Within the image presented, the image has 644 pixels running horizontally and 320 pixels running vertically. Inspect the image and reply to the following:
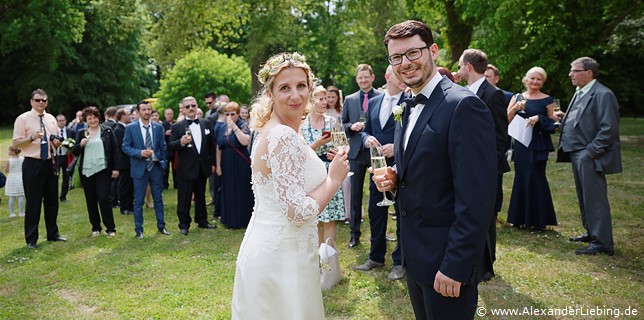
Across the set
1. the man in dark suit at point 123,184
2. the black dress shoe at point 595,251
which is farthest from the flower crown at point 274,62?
the man in dark suit at point 123,184

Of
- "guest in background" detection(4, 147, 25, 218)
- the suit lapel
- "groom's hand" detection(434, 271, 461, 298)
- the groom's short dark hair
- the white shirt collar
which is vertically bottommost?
"guest in background" detection(4, 147, 25, 218)

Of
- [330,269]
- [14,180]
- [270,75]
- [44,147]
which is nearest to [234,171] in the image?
[44,147]

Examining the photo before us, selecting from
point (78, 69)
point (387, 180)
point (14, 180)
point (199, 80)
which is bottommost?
point (14, 180)

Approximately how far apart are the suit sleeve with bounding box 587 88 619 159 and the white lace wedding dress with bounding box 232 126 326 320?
4813mm

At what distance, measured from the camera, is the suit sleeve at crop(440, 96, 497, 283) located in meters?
2.46

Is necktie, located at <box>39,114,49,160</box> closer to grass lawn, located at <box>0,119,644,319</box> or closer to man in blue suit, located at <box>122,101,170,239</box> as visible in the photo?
man in blue suit, located at <box>122,101,170,239</box>

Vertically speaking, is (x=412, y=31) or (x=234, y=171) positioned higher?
(x=412, y=31)

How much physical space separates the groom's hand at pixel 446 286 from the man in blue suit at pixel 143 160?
23.1 ft

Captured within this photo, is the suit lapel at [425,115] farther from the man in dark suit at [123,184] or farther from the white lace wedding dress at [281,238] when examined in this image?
the man in dark suit at [123,184]

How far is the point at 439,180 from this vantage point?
8.56ft

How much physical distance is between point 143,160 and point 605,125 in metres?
7.26

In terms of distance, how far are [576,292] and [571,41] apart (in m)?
14.9

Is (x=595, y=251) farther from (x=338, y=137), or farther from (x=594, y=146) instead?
(x=338, y=137)

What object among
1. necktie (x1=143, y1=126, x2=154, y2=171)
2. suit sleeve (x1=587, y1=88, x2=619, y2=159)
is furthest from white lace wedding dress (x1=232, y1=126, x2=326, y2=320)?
necktie (x1=143, y1=126, x2=154, y2=171)
